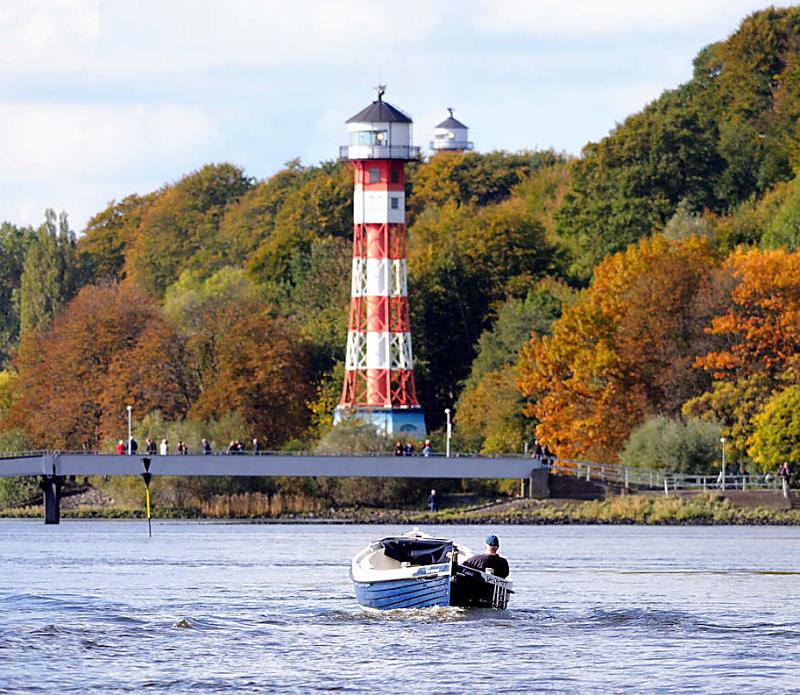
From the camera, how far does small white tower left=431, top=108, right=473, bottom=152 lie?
611 ft

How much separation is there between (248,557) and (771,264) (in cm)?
4266

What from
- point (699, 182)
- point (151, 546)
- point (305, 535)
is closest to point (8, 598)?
point (151, 546)

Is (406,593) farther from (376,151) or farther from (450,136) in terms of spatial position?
(450,136)

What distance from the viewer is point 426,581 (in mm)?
55031

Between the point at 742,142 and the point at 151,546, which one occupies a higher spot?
the point at 742,142

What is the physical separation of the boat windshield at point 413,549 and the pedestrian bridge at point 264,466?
51161 millimetres

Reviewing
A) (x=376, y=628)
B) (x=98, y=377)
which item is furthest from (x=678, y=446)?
(x=376, y=628)

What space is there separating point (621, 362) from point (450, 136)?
77.1 meters

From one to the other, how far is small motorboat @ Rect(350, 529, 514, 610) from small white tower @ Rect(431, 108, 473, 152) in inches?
5021

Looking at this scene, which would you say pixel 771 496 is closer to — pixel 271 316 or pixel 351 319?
pixel 351 319

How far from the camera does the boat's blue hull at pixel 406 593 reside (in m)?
54.6

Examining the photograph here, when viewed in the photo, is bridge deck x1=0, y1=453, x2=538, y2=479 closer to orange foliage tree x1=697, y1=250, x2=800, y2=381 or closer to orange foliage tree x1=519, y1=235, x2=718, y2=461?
orange foliage tree x1=519, y1=235, x2=718, y2=461

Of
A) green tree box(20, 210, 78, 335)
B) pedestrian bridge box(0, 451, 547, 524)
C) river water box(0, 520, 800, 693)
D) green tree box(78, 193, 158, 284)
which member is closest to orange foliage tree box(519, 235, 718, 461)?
pedestrian bridge box(0, 451, 547, 524)

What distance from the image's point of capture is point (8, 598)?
59.9m
